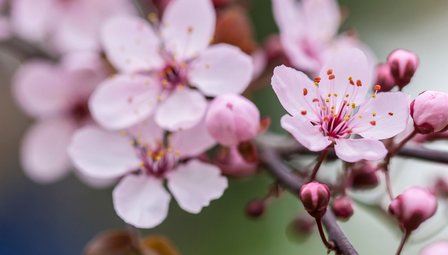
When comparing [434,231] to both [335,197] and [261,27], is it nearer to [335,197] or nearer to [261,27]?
[335,197]

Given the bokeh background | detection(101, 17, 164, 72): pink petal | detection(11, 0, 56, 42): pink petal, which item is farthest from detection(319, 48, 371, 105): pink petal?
the bokeh background

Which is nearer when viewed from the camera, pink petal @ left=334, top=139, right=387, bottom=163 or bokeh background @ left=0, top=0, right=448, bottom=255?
pink petal @ left=334, top=139, right=387, bottom=163

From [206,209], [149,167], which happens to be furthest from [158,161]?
[206,209]

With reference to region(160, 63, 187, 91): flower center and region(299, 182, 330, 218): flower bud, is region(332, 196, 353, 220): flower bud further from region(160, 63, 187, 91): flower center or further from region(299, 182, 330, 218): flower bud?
region(160, 63, 187, 91): flower center

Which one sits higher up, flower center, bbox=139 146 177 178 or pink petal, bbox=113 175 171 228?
flower center, bbox=139 146 177 178

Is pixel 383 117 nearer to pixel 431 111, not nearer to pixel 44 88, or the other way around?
pixel 431 111

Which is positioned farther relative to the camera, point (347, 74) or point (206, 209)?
point (206, 209)

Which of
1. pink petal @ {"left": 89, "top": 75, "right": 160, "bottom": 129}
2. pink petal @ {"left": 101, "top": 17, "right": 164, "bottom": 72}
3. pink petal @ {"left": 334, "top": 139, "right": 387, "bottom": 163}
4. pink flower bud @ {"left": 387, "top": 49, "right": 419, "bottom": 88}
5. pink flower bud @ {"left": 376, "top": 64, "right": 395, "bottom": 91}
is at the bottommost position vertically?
pink petal @ {"left": 89, "top": 75, "right": 160, "bottom": 129}

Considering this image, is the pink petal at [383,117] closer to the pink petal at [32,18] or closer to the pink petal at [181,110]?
the pink petal at [181,110]
